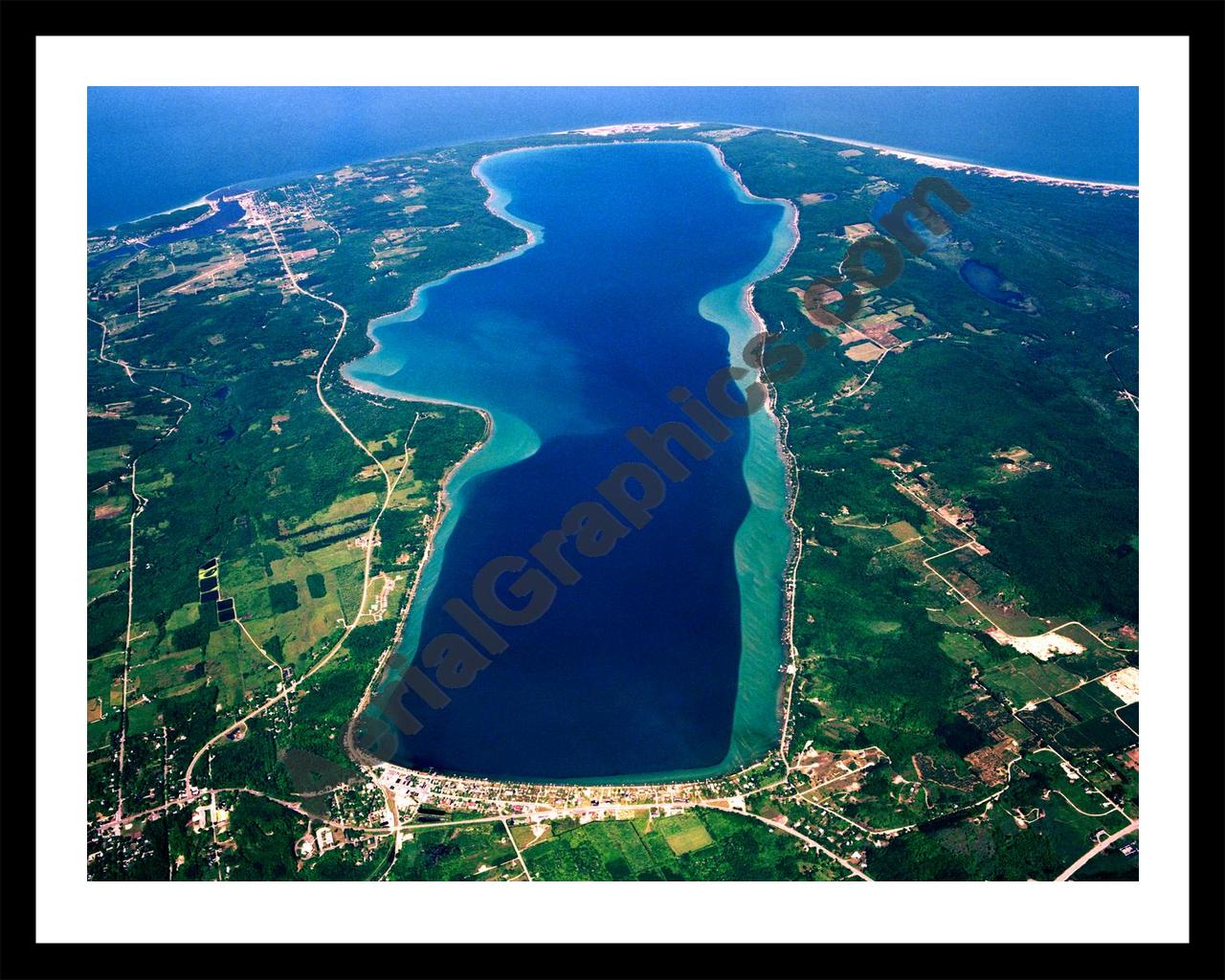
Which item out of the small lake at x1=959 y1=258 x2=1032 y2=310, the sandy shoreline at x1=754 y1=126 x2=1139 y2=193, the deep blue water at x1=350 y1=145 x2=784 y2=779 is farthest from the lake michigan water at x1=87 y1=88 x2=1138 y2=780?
the small lake at x1=959 y1=258 x2=1032 y2=310

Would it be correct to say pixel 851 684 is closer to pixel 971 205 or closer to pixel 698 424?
pixel 698 424

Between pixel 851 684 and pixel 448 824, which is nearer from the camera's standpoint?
pixel 448 824

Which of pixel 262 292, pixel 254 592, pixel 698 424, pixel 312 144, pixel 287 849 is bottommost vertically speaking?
pixel 287 849

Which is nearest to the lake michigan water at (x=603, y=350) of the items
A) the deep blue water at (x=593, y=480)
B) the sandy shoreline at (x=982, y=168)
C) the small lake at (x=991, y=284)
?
the deep blue water at (x=593, y=480)

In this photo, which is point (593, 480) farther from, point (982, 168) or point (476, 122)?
point (476, 122)

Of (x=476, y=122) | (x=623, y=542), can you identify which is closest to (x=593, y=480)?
(x=623, y=542)

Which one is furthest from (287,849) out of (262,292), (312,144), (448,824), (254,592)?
(312,144)
